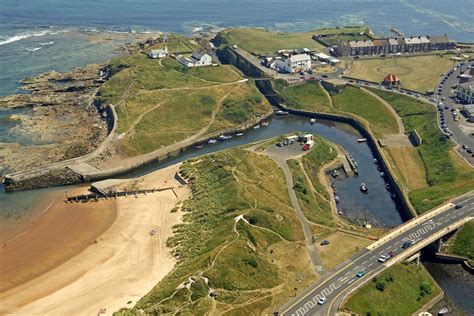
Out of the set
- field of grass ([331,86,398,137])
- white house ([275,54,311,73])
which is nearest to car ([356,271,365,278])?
field of grass ([331,86,398,137])

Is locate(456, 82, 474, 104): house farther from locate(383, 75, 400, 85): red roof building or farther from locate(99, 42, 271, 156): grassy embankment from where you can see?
locate(99, 42, 271, 156): grassy embankment

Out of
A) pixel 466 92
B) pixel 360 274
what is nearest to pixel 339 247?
pixel 360 274

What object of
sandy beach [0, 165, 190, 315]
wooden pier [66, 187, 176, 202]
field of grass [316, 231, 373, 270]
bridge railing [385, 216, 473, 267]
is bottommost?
sandy beach [0, 165, 190, 315]

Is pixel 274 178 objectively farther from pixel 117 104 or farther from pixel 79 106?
pixel 79 106

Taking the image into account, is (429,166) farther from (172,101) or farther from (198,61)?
(198,61)

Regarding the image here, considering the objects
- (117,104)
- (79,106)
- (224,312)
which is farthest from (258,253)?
(79,106)

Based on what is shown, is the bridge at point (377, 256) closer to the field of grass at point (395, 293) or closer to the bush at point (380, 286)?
the field of grass at point (395, 293)
